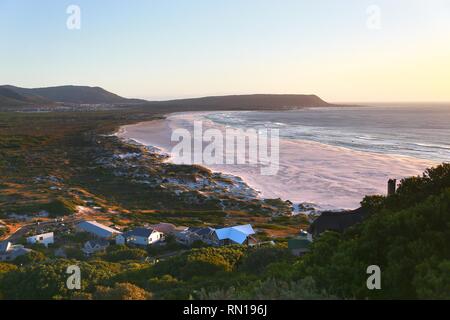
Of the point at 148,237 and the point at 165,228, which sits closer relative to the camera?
the point at 148,237

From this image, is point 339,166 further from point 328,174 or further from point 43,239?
point 43,239

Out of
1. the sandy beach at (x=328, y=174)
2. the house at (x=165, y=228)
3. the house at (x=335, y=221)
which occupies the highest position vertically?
the house at (x=335, y=221)

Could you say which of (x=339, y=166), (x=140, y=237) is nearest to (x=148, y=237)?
(x=140, y=237)

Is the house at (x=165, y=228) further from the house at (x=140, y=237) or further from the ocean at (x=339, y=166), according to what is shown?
the ocean at (x=339, y=166)

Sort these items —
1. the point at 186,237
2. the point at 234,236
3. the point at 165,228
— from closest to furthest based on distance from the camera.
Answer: the point at 186,237 < the point at 234,236 < the point at 165,228

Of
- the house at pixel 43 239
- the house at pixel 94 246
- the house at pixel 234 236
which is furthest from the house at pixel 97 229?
the house at pixel 234 236
